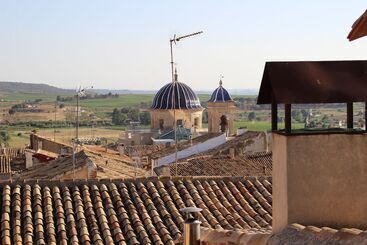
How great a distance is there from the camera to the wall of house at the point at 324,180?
679 centimetres

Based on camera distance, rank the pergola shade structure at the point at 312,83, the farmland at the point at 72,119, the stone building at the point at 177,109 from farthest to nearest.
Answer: the farmland at the point at 72,119, the stone building at the point at 177,109, the pergola shade structure at the point at 312,83

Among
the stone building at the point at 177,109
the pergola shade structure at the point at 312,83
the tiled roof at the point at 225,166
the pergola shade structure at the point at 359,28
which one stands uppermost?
the pergola shade structure at the point at 359,28

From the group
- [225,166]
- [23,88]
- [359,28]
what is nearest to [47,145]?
[225,166]

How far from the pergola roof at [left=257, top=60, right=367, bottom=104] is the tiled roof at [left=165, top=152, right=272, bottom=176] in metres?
14.3

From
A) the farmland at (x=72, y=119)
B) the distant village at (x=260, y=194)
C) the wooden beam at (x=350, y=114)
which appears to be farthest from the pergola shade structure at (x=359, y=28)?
the farmland at (x=72, y=119)

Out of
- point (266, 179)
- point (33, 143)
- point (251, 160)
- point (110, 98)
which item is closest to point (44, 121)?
point (110, 98)

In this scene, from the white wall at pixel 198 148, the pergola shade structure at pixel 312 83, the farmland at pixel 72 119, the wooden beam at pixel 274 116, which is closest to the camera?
the pergola shade structure at pixel 312 83

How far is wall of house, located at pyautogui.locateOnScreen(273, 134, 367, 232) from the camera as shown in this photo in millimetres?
6785

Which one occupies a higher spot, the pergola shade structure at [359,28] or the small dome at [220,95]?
the pergola shade structure at [359,28]

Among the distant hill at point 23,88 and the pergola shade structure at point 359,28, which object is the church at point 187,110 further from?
the distant hill at point 23,88

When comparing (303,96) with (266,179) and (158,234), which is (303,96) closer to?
(158,234)

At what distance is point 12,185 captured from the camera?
1176 cm

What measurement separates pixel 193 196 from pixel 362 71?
17.9ft

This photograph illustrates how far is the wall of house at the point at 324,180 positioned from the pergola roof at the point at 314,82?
1.17 feet
